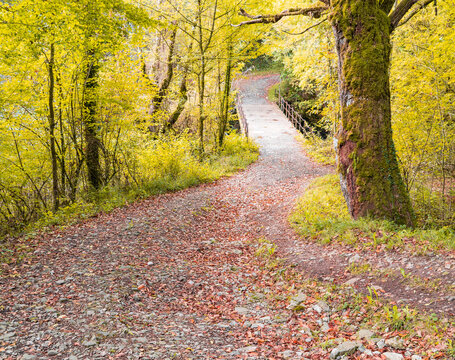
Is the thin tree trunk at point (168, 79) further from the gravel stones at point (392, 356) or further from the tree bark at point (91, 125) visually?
the gravel stones at point (392, 356)

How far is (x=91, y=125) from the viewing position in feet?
26.2

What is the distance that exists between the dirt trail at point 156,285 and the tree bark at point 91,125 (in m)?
1.68

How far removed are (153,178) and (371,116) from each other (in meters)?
6.74

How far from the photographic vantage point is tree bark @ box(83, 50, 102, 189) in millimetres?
7721

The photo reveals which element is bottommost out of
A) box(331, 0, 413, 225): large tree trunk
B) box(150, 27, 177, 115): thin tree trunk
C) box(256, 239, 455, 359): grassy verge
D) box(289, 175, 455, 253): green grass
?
box(256, 239, 455, 359): grassy verge

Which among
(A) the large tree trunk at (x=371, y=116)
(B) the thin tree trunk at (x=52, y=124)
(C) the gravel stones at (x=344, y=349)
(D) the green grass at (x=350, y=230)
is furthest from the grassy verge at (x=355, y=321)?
(B) the thin tree trunk at (x=52, y=124)

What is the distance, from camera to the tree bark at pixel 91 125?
772cm

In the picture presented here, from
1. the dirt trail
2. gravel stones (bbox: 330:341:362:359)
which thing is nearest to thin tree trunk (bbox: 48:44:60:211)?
the dirt trail

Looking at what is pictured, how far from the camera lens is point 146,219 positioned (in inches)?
274

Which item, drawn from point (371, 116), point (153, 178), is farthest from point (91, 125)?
point (371, 116)

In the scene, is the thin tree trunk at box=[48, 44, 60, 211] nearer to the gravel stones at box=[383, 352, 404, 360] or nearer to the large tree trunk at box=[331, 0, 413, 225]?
the large tree trunk at box=[331, 0, 413, 225]

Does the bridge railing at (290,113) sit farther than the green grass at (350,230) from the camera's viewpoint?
Yes

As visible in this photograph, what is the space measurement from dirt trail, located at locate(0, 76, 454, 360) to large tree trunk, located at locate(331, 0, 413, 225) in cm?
117

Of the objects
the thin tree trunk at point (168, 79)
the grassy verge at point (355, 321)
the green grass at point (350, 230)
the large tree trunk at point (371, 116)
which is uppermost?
the thin tree trunk at point (168, 79)
